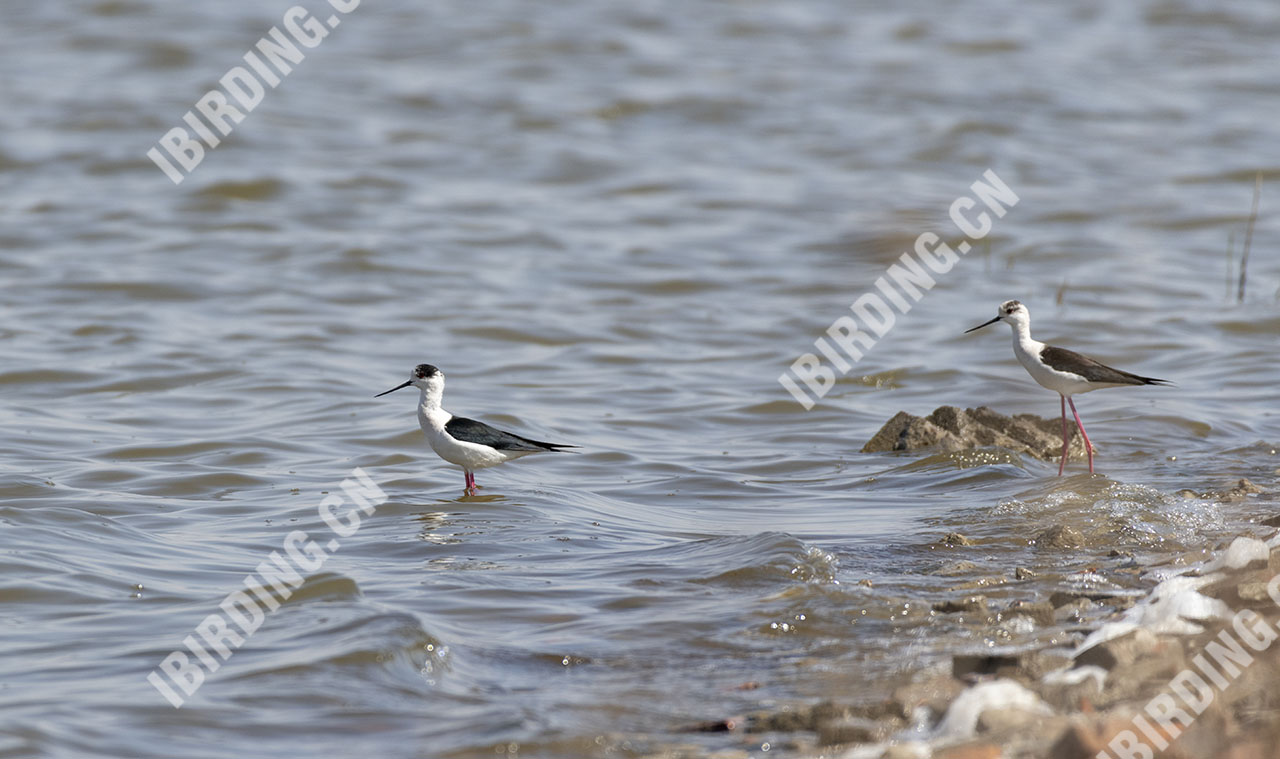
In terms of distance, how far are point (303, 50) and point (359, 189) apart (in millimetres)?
6351

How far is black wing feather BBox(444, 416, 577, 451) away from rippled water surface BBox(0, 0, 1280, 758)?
29 cm

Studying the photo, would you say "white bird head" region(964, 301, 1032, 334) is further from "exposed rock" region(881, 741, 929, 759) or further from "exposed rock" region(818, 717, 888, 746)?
"exposed rock" region(881, 741, 929, 759)

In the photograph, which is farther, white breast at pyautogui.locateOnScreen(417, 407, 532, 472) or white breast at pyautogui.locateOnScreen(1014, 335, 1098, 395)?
white breast at pyautogui.locateOnScreen(1014, 335, 1098, 395)

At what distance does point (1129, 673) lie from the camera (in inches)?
175

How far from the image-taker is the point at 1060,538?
257 inches

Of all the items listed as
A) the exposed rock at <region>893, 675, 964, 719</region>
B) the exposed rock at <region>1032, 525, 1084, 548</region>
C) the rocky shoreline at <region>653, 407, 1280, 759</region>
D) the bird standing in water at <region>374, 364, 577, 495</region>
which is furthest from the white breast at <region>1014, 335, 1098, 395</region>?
the exposed rock at <region>893, 675, 964, 719</region>

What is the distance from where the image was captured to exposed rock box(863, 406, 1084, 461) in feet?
28.0

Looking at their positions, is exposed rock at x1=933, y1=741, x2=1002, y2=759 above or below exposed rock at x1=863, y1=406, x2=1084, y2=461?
below

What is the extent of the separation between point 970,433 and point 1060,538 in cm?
208

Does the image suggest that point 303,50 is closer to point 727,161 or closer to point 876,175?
point 727,161

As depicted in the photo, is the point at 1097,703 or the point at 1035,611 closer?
the point at 1097,703

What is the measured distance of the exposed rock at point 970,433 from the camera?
8.55 metres

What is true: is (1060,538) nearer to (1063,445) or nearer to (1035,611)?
(1035,611)

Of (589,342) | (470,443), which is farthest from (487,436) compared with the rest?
(589,342)
